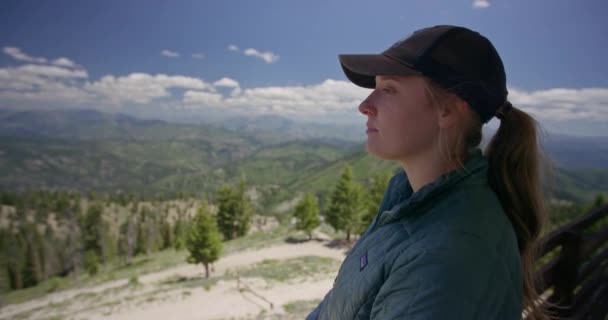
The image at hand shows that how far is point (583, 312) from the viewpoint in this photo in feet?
9.48

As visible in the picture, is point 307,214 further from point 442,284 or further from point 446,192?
point 442,284

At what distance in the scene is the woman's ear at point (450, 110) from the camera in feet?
4.83

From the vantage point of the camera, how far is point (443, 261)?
3.60ft

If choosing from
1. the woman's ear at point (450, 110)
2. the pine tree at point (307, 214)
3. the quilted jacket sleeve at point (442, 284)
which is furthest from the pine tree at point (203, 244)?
the quilted jacket sleeve at point (442, 284)

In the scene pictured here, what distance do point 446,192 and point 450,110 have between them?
1.19 ft

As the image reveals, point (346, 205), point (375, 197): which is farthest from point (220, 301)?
point (346, 205)

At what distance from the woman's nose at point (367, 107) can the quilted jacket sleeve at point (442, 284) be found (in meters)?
0.72

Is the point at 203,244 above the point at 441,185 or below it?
below

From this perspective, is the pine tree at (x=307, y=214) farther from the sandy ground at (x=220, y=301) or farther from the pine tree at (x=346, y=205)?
the sandy ground at (x=220, y=301)

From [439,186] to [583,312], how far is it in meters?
2.67

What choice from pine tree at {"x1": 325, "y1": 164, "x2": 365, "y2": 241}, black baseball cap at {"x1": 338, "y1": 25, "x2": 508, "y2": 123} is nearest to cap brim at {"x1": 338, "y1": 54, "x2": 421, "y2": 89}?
black baseball cap at {"x1": 338, "y1": 25, "x2": 508, "y2": 123}

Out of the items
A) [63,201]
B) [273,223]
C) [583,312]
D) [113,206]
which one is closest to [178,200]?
[113,206]

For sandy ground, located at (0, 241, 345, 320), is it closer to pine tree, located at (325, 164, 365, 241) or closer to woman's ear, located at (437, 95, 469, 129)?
pine tree, located at (325, 164, 365, 241)

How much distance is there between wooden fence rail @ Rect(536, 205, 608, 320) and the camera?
2.62 m
